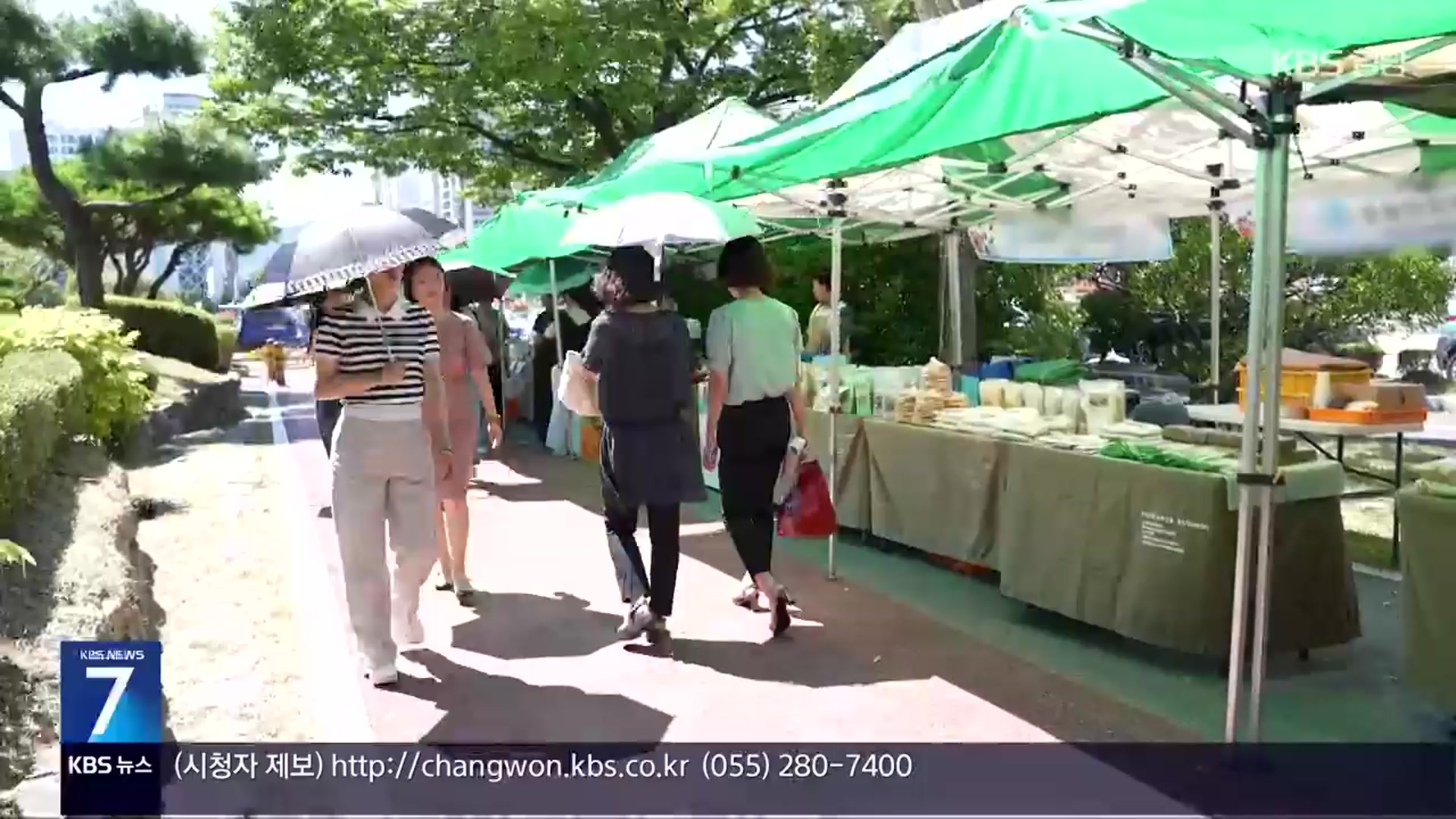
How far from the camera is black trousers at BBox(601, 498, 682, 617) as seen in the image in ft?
17.2

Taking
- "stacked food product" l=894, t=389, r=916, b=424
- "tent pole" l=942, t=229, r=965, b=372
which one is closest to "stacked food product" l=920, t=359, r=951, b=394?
"stacked food product" l=894, t=389, r=916, b=424

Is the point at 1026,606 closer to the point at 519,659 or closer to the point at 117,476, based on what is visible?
the point at 519,659

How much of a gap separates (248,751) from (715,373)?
98.7 inches

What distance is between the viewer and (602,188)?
8.13 meters

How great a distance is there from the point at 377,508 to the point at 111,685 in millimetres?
1312

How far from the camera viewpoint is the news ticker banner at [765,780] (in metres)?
3.78

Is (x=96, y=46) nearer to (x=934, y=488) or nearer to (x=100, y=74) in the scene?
(x=100, y=74)

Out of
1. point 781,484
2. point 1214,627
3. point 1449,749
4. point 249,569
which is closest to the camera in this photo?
point 1449,749

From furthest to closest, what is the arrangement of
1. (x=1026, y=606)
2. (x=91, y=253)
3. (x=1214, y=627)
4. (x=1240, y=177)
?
(x=91, y=253)
(x=1240, y=177)
(x=1026, y=606)
(x=1214, y=627)

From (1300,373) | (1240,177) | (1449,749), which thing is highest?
(1240,177)

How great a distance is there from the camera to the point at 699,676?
5.10 metres

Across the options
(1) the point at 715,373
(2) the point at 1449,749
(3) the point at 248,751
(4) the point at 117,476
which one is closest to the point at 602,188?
(1) the point at 715,373

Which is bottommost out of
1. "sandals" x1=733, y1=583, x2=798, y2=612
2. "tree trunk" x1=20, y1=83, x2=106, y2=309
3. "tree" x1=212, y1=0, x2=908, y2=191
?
"sandals" x1=733, y1=583, x2=798, y2=612

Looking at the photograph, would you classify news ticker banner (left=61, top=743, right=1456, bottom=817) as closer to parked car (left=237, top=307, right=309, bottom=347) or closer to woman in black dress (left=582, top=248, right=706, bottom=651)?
woman in black dress (left=582, top=248, right=706, bottom=651)
